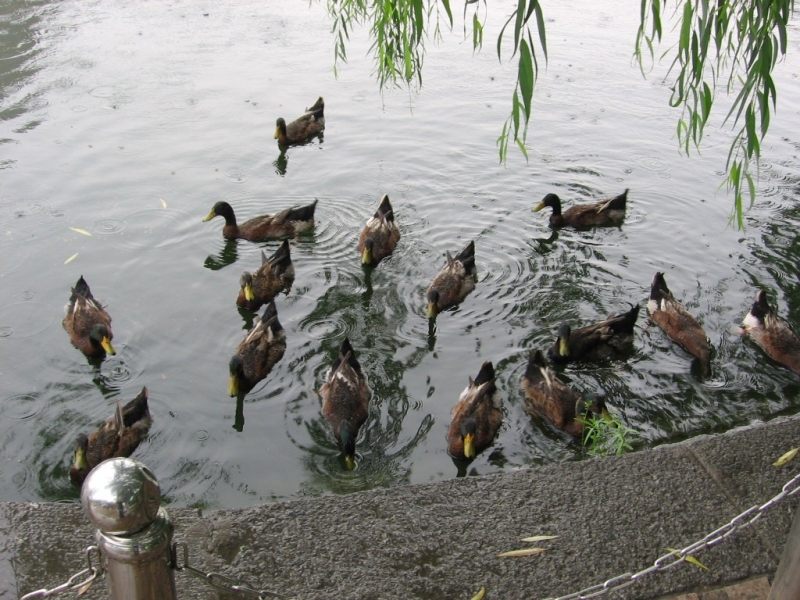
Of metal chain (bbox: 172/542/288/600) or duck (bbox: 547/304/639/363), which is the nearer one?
metal chain (bbox: 172/542/288/600)

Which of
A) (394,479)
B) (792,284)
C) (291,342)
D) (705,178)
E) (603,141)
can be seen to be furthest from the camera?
(603,141)

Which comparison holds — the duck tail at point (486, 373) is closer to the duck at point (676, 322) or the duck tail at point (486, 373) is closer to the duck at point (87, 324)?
the duck at point (676, 322)

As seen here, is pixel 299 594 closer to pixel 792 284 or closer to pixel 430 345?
pixel 430 345

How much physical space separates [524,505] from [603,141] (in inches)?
325

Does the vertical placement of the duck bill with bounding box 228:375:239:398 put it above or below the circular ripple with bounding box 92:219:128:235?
below

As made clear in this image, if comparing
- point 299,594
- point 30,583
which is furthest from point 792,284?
point 30,583

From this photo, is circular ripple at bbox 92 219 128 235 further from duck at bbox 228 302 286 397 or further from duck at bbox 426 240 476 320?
duck at bbox 426 240 476 320

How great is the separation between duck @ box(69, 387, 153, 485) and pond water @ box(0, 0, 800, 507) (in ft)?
0.49

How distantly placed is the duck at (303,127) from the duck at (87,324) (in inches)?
171

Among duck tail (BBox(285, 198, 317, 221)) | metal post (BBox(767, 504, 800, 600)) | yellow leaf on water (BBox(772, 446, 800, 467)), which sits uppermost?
metal post (BBox(767, 504, 800, 600))

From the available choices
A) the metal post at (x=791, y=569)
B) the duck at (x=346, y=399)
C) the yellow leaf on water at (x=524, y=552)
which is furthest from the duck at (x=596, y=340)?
the metal post at (x=791, y=569)

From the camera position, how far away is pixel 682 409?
6.54 meters

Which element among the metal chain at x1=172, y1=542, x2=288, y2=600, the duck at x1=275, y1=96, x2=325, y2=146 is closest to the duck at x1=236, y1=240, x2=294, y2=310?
the duck at x1=275, y1=96, x2=325, y2=146

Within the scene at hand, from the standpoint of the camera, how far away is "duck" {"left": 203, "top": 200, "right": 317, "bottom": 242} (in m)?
9.02
